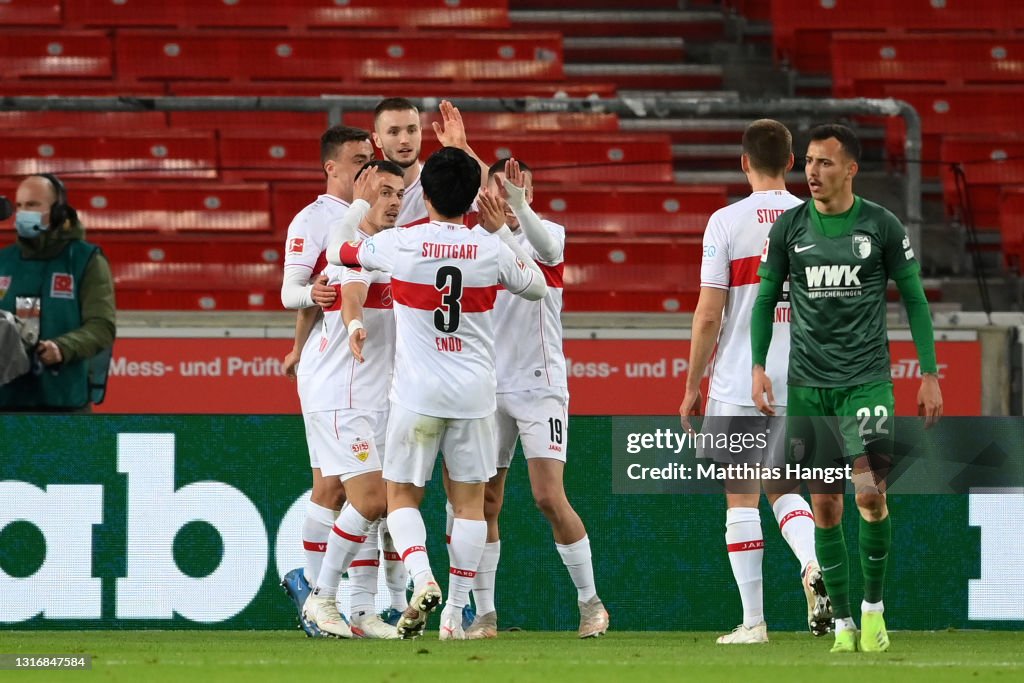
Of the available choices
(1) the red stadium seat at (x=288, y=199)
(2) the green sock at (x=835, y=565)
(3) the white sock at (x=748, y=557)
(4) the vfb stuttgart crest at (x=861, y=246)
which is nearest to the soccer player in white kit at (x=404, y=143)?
(3) the white sock at (x=748, y=557)

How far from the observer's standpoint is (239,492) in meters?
7.72

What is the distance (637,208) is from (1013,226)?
2.77 metres

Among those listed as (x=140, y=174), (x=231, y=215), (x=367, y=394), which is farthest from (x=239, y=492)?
(x=140, y=174)

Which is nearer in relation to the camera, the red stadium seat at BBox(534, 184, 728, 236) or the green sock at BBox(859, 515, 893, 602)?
the green sock at BBox(859, 515, 893, 602)

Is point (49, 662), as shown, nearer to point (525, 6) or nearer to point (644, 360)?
point (644, 360)

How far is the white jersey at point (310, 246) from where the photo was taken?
23.5 ft

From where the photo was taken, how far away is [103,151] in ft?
41.3

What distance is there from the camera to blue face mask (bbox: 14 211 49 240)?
25.0 feet

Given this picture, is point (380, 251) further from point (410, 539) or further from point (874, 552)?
point (874, 552)

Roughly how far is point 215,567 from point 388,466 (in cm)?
157

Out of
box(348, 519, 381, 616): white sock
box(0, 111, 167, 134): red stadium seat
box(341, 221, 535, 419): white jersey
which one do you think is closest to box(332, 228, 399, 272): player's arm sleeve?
box(341, 221, 535, 419): white jersey

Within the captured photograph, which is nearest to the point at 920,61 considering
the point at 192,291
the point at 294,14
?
the point at 294,14

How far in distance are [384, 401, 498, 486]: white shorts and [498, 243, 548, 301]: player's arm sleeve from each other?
52 centimetres

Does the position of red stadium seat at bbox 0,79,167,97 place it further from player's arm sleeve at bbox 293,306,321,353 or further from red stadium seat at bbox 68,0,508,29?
player's arm sleeve at bbox 293,306,321,353
